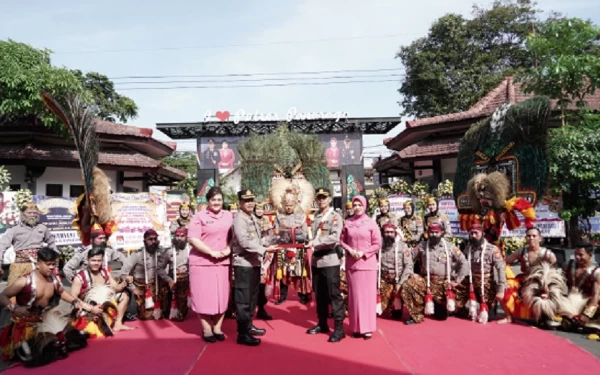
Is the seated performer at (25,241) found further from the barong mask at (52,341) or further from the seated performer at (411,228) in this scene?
the seated performer at (411,228)

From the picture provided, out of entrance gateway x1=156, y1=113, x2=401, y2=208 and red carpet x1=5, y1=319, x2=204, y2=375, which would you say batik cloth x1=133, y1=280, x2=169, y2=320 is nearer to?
red carpet x1=5, y1=319, x2=204, y2=375

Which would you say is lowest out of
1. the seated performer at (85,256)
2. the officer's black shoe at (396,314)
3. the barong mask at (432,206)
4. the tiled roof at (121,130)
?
the officer's black shoe at (396,314)

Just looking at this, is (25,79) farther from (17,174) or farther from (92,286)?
(92,286)

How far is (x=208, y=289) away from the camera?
4230mm

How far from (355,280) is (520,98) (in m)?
12.5

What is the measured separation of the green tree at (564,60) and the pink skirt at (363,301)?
4.90 m

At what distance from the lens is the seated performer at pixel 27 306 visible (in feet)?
11.9

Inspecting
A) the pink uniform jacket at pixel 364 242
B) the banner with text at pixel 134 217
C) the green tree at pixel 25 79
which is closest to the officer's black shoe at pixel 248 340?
the pink uniform jacket at pixel 364 242

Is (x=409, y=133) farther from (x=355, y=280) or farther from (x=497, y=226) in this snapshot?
(x=355, y=280)

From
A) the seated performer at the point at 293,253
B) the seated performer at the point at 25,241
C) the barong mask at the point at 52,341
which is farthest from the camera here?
the seated performer at the point at 25,241

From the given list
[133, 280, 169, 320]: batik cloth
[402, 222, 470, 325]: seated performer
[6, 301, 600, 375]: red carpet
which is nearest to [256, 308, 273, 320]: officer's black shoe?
[6, 301, 600, 375]: red carpet

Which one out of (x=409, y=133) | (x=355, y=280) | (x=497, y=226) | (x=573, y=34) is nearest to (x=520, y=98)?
(x=409, y=133)

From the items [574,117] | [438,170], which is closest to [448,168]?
[438,170]

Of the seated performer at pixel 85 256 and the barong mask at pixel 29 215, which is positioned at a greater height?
the barong mask at pixel 29 215
